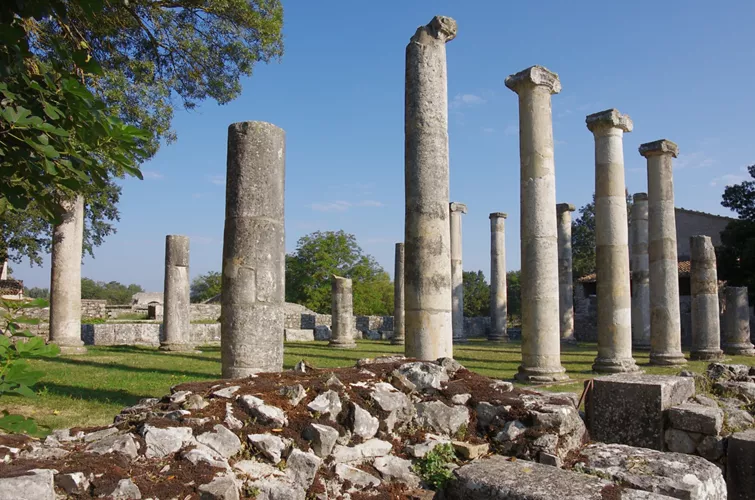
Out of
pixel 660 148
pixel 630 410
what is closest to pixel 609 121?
pixel 660 148

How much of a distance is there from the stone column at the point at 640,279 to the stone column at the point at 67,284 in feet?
64.0

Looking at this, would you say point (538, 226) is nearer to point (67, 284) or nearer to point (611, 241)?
point (611, 241)

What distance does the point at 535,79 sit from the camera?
1381cm

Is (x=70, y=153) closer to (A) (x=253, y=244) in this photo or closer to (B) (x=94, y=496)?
(B) (x=94, y=496)

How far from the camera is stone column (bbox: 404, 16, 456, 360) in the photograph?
426 inches

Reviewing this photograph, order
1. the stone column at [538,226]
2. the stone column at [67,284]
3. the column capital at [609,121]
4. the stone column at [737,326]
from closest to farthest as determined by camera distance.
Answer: the stone column at [538,226] → the column capital at [609,121] → the stone column at [67,284] → the stone column at [737,326]

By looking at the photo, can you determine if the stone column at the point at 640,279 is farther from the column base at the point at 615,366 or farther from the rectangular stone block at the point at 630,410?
the rectangular stone block at the point at 630,410

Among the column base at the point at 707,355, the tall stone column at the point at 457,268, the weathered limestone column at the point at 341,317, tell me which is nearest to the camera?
the column base at the point at 707,355

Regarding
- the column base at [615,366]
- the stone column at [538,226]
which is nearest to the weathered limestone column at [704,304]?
the column base at [615,366]

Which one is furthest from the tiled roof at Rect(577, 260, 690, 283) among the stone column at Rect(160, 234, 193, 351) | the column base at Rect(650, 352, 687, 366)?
the stone column at Rect(160, 234, 193, 351)

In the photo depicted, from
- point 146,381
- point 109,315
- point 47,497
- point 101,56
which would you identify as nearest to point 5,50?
point 47,497

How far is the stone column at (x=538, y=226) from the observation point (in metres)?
13.4

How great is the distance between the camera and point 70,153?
3682 millimetres

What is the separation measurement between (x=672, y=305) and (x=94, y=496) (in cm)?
1827
